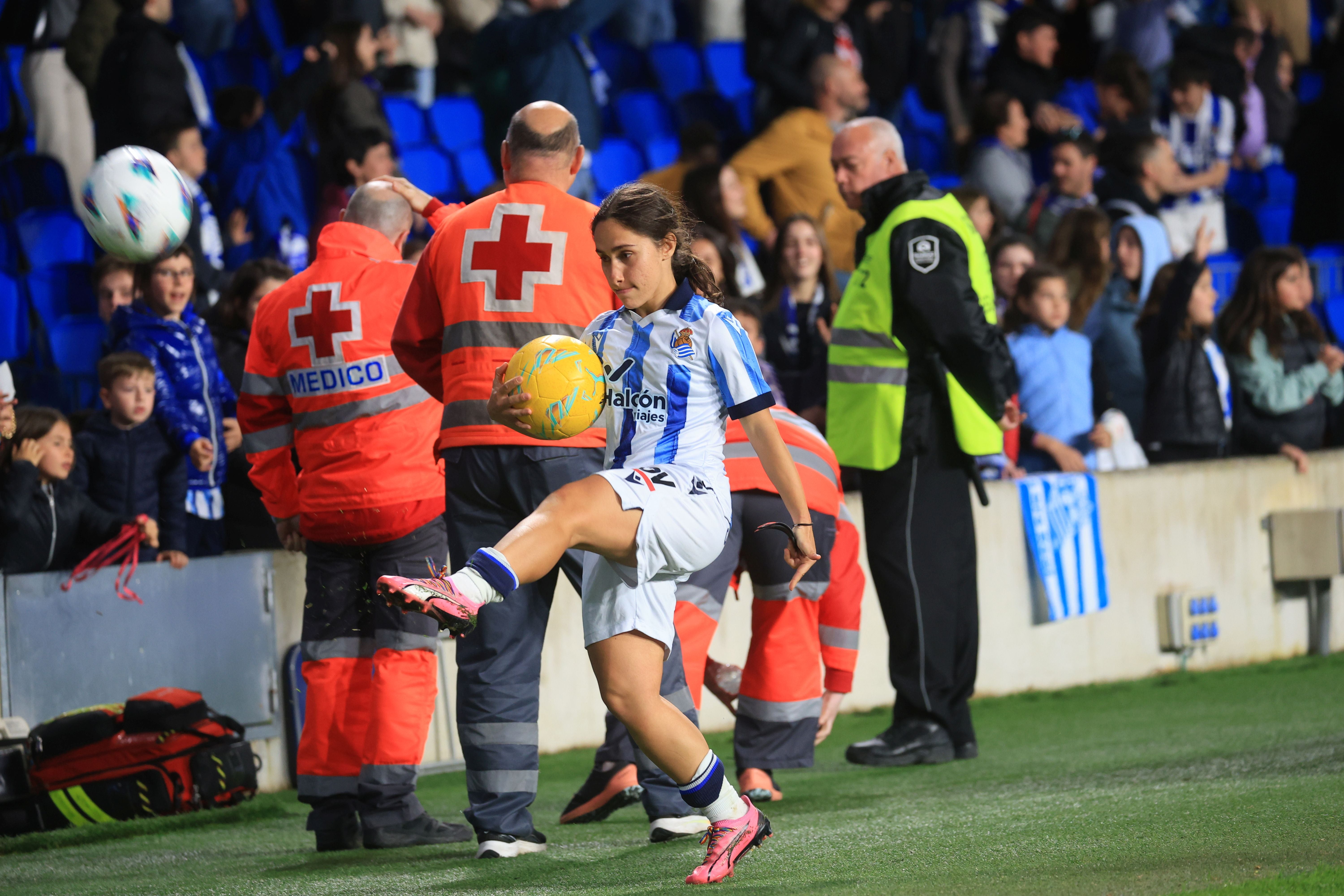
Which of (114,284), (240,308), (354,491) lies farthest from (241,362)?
(354,491)

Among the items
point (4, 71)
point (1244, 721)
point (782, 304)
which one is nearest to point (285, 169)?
point (4, 71)

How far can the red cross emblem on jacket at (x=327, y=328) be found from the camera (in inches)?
220

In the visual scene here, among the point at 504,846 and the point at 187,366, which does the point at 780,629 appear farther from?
the point at 187,366

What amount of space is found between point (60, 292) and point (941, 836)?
6.32 m

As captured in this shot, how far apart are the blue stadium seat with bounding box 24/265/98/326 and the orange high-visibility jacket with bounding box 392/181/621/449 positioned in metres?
4.69

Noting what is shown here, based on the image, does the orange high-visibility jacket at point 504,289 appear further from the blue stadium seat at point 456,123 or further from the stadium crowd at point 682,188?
the blue stadium seat at point 456,123

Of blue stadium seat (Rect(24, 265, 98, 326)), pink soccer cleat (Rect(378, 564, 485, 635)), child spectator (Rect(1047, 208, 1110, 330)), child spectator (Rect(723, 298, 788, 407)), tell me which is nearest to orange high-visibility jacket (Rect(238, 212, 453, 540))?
pink soccer cleat (Rect(378, 564, 485, 635))

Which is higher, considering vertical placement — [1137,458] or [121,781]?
[1137,458]

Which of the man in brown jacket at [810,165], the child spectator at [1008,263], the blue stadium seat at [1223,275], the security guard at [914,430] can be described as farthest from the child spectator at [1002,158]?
the security guard at [914,430]

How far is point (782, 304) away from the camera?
9.05 metres

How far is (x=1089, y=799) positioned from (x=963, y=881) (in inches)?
58.7

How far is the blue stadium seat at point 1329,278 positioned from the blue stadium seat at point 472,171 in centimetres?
613

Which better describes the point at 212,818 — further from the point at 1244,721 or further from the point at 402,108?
the point at 402,108

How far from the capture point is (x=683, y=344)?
14.6 feet
